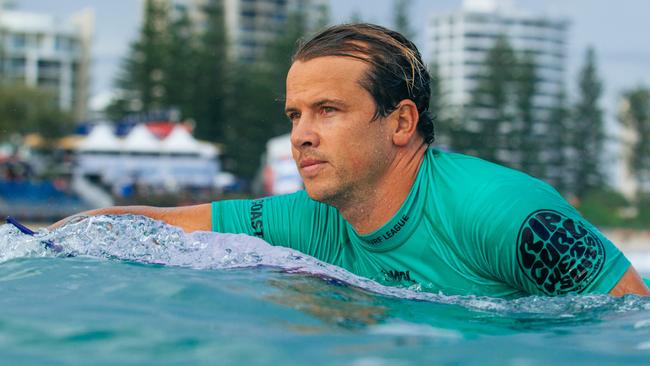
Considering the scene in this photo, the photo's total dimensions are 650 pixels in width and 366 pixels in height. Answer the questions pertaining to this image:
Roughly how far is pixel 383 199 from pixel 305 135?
367 mm

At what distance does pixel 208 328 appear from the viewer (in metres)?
1.97

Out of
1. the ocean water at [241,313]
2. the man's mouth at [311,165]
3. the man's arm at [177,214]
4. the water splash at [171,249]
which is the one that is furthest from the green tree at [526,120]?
the man's mouth at [311,165]

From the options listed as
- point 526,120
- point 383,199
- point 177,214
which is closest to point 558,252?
point 383,199

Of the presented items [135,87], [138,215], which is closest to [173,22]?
[135,87]

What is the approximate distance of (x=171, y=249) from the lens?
3.19 m

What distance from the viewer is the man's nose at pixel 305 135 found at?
9.27 ft

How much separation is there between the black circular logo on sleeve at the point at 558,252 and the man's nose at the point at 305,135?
0.76 metres

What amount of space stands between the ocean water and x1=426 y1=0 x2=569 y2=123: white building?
11427cm

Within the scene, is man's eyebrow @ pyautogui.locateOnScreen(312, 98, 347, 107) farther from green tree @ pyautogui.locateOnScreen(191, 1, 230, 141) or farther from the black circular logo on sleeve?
green tree @ pyautogui.locateOnScreen(191, 1, 230, 141)

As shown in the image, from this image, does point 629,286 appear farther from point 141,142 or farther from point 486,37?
point 486,37

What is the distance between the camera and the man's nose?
283 cm

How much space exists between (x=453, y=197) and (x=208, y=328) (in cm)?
105

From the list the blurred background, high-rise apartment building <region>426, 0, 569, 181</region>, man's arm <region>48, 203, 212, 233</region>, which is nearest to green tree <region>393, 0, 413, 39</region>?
the blurred background

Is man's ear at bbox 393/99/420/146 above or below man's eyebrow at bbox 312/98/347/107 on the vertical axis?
below
